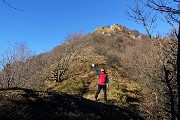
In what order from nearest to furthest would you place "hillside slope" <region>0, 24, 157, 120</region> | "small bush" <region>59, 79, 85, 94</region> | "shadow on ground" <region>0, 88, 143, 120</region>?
"shadow on ground" <region>0, 88, 143, 120</region> → "hillside slope" <region>0, 24, 157, 120</region> → "small bush" <region>59, 79, 85, 94</region>

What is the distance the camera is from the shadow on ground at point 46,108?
30.8ft

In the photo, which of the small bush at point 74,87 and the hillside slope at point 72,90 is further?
the small bush at point 74,87

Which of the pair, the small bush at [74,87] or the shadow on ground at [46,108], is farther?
the small bush at [74,87]

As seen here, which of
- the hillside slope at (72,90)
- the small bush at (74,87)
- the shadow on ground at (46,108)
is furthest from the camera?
the small bush at (74,87)

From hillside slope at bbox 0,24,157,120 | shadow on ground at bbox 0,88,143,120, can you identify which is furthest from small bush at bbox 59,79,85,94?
shadow on ground at bbox 0,88,143,120

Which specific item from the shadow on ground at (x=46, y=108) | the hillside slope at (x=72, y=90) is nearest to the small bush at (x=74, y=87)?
the hillside slope at (x=72, y=90)

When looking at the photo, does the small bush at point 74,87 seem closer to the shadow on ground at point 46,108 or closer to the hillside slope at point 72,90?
the hillside slope at point 72,90

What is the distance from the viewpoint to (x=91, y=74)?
109 ft

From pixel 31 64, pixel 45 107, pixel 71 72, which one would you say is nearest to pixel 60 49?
pixel 71 72

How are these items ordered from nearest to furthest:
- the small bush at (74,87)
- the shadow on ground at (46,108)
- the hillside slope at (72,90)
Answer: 1. the shadow on ground at (46,108)
2. the hillside slope at (72,90)
3. the small bush at (74,87)

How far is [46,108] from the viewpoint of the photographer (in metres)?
10.8

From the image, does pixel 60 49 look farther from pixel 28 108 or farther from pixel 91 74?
pixel 28 108

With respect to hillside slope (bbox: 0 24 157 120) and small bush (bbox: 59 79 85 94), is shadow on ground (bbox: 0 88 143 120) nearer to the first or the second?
hillside slope (bbox: 0 24 157 120)

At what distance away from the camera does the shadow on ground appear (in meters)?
9.37
